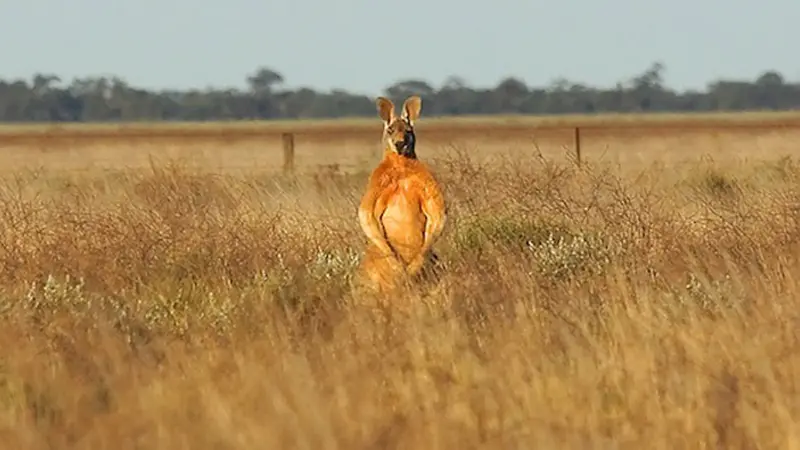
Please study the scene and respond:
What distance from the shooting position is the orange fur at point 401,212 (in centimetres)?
1007

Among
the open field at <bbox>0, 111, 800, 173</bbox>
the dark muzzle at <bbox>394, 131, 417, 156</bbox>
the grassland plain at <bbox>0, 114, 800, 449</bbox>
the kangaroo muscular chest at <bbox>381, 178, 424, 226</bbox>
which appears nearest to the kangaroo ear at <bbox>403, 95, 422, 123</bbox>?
the dark muzzle at <bbox>394, 131, 417, 156</bbox>

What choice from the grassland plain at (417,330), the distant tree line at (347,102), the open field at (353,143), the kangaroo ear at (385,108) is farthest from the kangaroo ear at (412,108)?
the distant tree line at (347,102)

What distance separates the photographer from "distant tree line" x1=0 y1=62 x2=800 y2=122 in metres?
104

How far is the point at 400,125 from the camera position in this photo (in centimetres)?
1045

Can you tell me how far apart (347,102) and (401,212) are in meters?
99.5

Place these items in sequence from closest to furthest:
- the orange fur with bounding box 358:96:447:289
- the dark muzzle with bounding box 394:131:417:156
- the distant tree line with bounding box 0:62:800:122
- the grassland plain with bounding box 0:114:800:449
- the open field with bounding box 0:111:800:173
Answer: the grassland plain with bounding box 0:114:800:449 → the orange fur with bounding box 358:96:447:289 → the dark muzzle with bounding box 394:131:417:156 → the open field with bounding box 0:111:800:173 → the distant tree line with bounding box 0:62:800:122

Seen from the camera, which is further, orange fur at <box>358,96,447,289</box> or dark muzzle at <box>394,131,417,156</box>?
dark muzzle at <box>394,131,417,156</box>

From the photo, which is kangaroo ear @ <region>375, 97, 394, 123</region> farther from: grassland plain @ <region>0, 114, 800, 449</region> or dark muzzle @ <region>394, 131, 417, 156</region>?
grassland plain @ <region>0, 114, 800, 449</region>

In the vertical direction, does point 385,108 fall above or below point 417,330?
above

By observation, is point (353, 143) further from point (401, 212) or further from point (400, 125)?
point (401, 212)

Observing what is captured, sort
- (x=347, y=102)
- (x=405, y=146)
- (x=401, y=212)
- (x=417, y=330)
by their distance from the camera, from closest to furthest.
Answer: (x=417, y=330) < (x=401, y=212) < (x=405, y=146) < (x=347, y=102)

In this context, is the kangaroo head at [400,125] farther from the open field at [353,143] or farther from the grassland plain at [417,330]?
the open field at [353,143]

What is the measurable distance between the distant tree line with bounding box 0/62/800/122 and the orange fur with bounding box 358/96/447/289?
9110 centimetres

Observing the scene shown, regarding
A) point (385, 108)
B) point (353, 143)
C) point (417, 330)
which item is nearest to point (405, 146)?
point (385, 108)
